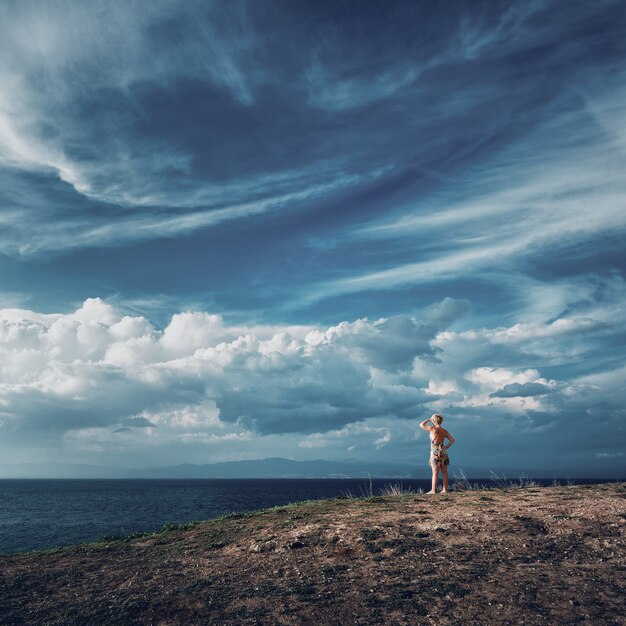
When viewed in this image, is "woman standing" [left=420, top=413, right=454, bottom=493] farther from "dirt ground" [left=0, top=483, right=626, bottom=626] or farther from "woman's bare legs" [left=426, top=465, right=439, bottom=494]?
"dirt ground" [left=0, top=483, right=626, bottom=626]

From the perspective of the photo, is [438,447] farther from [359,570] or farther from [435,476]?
[359,570]

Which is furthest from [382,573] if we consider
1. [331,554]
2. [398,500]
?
[398,500]

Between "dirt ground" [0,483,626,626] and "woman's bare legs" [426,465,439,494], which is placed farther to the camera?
"woman's bare legs" [426,465,439,494]

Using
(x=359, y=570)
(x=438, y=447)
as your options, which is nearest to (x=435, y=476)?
(x=438, y=447)

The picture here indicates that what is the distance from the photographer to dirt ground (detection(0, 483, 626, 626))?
35.8 ft

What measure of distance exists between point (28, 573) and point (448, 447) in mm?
16621

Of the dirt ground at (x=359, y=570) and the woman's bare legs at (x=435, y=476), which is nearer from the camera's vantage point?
the dirt ground at (x=359, y=570)

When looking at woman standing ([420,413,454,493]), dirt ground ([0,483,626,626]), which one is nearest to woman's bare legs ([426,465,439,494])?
woman standing ([420,413,454,493])

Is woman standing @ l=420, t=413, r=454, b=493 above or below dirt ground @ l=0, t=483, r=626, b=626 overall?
above

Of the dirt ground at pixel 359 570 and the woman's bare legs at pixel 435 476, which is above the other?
the woman's bare legs at pixel 435 476

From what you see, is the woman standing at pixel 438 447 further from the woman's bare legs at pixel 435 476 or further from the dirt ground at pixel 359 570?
the dirt ground at pixel 359 570

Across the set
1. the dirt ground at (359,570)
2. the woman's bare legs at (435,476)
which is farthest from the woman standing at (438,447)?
the dirt ground at (359,570)

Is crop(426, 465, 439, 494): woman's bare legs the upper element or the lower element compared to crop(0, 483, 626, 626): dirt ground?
upper

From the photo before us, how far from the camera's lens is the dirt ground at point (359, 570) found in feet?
35.8
